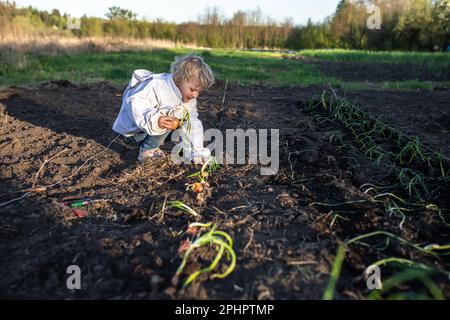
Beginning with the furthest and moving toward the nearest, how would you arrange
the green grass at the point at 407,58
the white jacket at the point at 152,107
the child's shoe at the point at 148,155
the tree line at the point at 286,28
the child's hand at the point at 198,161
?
1. the tree line at the point at 286,28
2. the green grass at the point at 407,58
3. the child's shoe at the point at 148,155
4. the child's hand at the point at 198,161
5. the white jacket at the point at 152,107

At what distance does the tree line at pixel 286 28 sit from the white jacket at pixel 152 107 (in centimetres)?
1076

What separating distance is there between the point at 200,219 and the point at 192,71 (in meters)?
1.46

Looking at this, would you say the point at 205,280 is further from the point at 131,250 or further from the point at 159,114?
the point at 159,114

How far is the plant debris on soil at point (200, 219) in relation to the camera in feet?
5.20


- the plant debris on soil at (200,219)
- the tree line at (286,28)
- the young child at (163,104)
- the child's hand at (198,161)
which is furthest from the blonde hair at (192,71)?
the tree line at (286,28)

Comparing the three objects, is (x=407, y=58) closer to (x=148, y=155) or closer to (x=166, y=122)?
(x=148, y=155)

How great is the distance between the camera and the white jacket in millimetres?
→ 3084

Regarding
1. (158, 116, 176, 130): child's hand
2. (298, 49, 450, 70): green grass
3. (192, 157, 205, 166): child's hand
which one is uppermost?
(298, 49, 450, 70): green grass

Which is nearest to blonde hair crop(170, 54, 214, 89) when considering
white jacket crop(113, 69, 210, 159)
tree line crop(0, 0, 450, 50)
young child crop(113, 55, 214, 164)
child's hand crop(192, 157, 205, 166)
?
young child crop(113, 55, 214, 164)

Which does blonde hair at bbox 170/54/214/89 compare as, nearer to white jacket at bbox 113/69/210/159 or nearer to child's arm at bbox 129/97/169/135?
white jacket at bbox 113/69/210/159


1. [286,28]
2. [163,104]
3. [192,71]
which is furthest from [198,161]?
[286,28]

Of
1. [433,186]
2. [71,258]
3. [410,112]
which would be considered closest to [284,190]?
[433,186]

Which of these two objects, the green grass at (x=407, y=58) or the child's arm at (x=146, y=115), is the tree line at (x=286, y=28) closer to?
the green grass at (x=407, y=58)

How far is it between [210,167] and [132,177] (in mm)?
627
